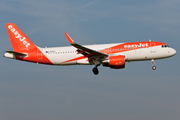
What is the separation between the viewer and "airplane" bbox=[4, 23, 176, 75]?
1740 inches

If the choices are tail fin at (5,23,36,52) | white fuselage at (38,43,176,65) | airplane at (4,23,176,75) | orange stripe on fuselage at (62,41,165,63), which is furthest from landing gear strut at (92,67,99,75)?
tail fin at (5,23,36,52)

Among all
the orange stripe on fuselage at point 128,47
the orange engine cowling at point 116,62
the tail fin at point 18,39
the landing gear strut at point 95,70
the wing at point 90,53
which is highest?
the tail fin at point 18,39

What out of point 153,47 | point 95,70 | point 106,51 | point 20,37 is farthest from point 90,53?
point 20,37

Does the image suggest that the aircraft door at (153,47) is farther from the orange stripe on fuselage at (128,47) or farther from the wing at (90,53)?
the wing at (90,53)

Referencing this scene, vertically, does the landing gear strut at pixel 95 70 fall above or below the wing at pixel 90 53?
below

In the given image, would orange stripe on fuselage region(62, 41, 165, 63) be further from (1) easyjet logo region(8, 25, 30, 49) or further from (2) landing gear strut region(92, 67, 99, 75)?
(1) easyjet logo region(8, 25, 30, 49)

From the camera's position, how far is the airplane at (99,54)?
44.2 m

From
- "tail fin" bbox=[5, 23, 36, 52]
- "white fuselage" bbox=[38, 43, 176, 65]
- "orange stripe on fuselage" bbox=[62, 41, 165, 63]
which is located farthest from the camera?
"tail fin" bbox=[5, 23, 36, 52]

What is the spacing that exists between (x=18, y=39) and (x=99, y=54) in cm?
1388

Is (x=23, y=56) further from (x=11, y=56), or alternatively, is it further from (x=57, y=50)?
(x=57, y=50)

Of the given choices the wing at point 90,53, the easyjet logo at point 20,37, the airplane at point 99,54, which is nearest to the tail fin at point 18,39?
the easyjet logo at point 20,37

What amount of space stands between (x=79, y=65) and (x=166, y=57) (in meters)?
12.7

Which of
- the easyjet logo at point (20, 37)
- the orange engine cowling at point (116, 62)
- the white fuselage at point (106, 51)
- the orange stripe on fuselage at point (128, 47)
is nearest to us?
the orange engine cowling at point (116, 62)

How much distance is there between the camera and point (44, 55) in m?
47.0
